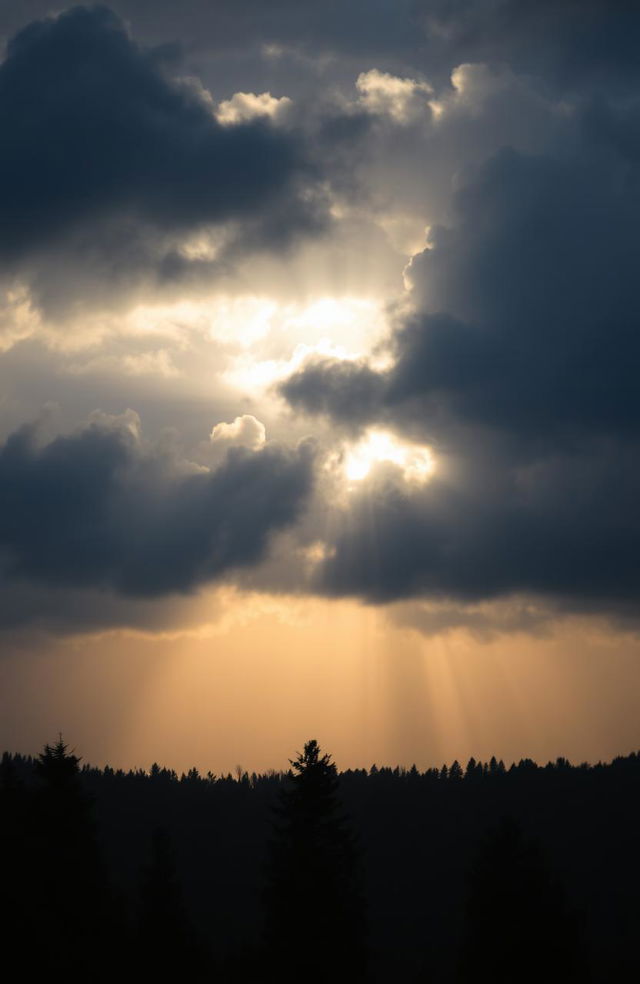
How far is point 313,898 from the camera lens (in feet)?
158

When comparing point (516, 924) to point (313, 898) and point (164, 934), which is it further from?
point (164, 934)

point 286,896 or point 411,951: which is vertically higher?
point 286,896

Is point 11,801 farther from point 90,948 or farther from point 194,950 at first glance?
point 194,950

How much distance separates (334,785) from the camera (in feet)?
162

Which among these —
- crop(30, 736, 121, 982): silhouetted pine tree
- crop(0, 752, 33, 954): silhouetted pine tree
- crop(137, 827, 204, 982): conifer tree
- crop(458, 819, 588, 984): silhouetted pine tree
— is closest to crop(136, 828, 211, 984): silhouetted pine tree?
crop(137, 827, 204, 982): conifer tree

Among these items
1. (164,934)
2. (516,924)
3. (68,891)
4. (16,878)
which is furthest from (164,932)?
(516,924)

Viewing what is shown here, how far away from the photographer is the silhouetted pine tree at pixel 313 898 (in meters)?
47.7

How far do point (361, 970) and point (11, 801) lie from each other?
1785cm

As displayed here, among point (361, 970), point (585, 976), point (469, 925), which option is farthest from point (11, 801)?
point (585, 976)

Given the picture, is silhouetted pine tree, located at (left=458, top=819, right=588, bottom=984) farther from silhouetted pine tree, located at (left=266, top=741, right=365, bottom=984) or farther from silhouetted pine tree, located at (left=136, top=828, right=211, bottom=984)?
silhouetted pine tree, located at (left=136, top=828, right=211, bottom=984)

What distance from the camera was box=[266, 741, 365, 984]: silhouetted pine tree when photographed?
4769 cm

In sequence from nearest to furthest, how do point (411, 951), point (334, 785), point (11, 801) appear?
point (334, 785), point (11, 801), point (411, 951)

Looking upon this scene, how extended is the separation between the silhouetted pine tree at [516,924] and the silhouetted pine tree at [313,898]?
193 inches

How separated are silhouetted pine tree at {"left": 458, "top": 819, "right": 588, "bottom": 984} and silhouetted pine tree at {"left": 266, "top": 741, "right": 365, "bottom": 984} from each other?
491 cm
